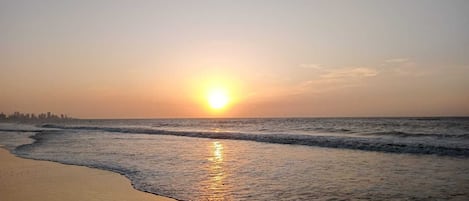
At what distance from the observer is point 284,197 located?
998 centimetres

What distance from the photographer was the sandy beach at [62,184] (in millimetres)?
10258

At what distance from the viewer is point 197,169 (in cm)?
1520

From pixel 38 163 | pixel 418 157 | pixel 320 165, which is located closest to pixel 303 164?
pixel 320 165

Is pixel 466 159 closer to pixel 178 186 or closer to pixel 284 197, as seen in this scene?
pixel 284 197

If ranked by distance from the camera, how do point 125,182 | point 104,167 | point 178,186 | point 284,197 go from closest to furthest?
point 284,197 → point 178,186 → point 125,182 → point 104,167

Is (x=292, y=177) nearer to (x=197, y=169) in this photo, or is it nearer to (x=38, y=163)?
(x=197, y=169)

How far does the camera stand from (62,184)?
12.2 metres

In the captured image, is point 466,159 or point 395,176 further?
point 466,159

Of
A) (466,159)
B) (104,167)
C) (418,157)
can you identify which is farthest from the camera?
(418,157)

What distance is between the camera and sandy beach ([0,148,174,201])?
1026 cm

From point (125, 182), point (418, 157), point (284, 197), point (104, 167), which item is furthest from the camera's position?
point (418, 157)

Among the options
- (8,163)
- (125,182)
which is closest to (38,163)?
(8,163)

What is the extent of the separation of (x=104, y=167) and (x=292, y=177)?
7.83 meters

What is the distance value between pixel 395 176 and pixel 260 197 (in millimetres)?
5454
